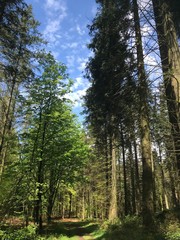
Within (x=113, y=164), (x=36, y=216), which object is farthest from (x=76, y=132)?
(x=36, y=216)

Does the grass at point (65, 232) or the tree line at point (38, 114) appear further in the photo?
the grass at point (65, 232)

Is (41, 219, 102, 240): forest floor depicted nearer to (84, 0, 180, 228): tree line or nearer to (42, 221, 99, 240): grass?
(42, 221, 99, 240): grass

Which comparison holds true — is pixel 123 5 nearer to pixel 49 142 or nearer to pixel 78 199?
pixel 49 142

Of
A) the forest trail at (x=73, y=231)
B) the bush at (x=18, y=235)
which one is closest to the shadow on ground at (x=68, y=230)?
the forest trail at (x=73, y=231)

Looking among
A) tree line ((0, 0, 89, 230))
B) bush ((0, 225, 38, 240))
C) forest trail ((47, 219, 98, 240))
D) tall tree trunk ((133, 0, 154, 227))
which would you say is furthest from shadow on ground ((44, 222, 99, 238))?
tall tree trunk ((133, 0, 154, 227))

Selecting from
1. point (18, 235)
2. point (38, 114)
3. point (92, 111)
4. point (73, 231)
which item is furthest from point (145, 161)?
point (73, 231)

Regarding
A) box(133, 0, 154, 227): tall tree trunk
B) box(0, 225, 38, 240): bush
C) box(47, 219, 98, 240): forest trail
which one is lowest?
box(47, 219, 98, 240): forest trail

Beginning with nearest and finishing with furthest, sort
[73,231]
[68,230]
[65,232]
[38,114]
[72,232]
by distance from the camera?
1. [38,114]
2. [65,232]
3. [72,232]
4. [73,231]
5. [68,230]

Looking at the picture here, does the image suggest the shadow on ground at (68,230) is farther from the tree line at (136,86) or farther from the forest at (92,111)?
the tree line at (136,86)

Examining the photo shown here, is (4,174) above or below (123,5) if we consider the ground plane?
below

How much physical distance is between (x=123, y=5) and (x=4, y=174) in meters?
9.65

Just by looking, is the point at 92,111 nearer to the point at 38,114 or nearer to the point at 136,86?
the point at 38,114

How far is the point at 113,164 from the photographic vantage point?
1620cm

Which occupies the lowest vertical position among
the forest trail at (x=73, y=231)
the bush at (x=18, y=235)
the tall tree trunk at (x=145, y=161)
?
the forest trail at (x=73, y=231)
